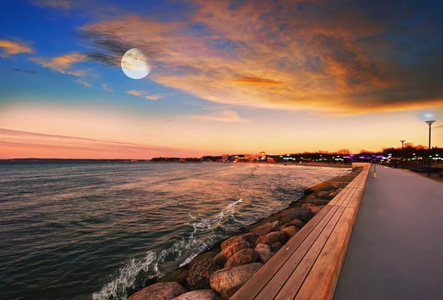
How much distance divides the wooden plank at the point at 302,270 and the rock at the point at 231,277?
1287 millimetres

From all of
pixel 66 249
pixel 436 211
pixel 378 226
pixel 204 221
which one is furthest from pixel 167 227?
pixel 436 211

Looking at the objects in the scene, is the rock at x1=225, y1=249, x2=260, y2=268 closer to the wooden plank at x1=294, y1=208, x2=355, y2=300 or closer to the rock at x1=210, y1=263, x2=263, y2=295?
the rock at x1=210, y1=263, x2=263, y2=295

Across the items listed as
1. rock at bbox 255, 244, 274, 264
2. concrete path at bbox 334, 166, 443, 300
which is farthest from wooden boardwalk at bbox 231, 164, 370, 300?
rock at bbox 255, 244, 274, 264

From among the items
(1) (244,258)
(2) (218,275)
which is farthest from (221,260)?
(2) (218,275)

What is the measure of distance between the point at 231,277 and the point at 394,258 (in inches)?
118

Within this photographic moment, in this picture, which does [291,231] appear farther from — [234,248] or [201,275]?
[201,275]

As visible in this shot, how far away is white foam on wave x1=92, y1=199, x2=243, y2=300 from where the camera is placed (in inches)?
206

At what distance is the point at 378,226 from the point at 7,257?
12.0 meters

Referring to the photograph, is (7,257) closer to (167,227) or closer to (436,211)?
(167,227)

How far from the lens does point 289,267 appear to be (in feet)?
8.81

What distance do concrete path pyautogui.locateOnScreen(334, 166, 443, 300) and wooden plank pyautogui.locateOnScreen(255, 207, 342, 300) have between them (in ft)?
2.01

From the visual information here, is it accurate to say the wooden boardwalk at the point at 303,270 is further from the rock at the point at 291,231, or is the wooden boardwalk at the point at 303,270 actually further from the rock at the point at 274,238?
the rock at the point at 291,231

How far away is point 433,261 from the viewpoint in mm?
3672

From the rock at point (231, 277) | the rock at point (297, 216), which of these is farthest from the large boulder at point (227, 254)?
the rock at point (297, 216)
